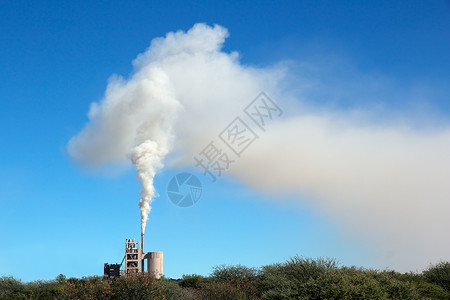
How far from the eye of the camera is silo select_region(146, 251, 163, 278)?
49.4 meters

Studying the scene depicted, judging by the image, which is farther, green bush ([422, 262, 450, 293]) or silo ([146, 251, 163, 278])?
silo ([146, 251, 163, 278])

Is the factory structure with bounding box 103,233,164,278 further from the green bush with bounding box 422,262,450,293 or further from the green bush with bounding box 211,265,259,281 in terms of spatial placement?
the green bush with bounding box 422,262,450,293

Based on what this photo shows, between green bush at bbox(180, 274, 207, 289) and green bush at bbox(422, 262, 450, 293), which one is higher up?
green bush at bbox(180, 274, 207, 289)

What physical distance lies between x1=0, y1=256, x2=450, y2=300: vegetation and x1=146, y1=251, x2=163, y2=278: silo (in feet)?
27.6

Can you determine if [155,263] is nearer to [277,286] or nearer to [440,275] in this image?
[277,286]

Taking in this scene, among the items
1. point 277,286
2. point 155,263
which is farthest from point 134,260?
point 277,286

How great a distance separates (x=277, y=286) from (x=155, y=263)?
855 inches

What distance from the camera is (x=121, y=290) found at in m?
25.6

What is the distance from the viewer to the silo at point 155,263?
49375 mm

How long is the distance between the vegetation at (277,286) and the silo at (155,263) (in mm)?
8423

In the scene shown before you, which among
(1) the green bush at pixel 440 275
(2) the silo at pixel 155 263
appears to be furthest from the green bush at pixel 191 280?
(1) the green bush at pixel 440 275

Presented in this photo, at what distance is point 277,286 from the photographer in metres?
31.5

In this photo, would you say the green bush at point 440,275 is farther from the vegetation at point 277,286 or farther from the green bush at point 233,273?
the green bush at point 233,273

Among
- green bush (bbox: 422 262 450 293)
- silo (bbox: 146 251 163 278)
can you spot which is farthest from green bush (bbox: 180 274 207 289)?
green bush (bbox: 422 262 450 293)
